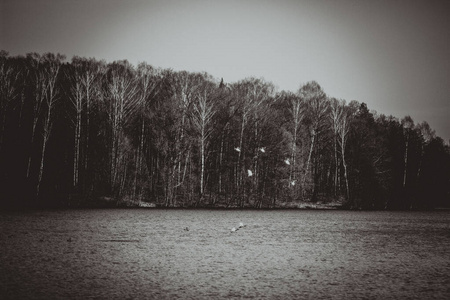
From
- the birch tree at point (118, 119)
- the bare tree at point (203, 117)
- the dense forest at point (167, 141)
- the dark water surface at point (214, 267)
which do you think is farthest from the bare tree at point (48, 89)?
the dark water surface at point (214, 267)

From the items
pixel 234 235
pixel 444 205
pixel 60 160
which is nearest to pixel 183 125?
pixel 60 160

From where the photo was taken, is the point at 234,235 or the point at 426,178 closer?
the point at 234,235

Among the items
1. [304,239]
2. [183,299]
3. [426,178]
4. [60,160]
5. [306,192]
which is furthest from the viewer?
[426,178]

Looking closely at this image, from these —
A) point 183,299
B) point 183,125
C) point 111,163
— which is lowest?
point 183,299

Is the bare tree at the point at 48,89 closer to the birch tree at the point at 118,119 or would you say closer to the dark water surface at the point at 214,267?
the birch tree at the point at 118,119

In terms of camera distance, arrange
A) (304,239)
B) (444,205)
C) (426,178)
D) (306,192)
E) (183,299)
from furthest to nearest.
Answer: (444,205)
(426,178)
(306,192)
(304,239)
(183,299)

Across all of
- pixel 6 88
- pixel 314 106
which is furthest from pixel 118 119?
pixel 314 106

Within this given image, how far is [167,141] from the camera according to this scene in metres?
41.4

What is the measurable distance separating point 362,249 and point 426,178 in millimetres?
64319

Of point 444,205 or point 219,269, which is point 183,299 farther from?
point 444,205

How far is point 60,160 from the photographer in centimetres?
3991

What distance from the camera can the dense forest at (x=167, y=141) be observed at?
126 ft

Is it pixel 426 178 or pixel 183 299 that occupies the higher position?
pixel 426 178

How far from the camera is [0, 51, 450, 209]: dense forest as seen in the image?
38469mm
